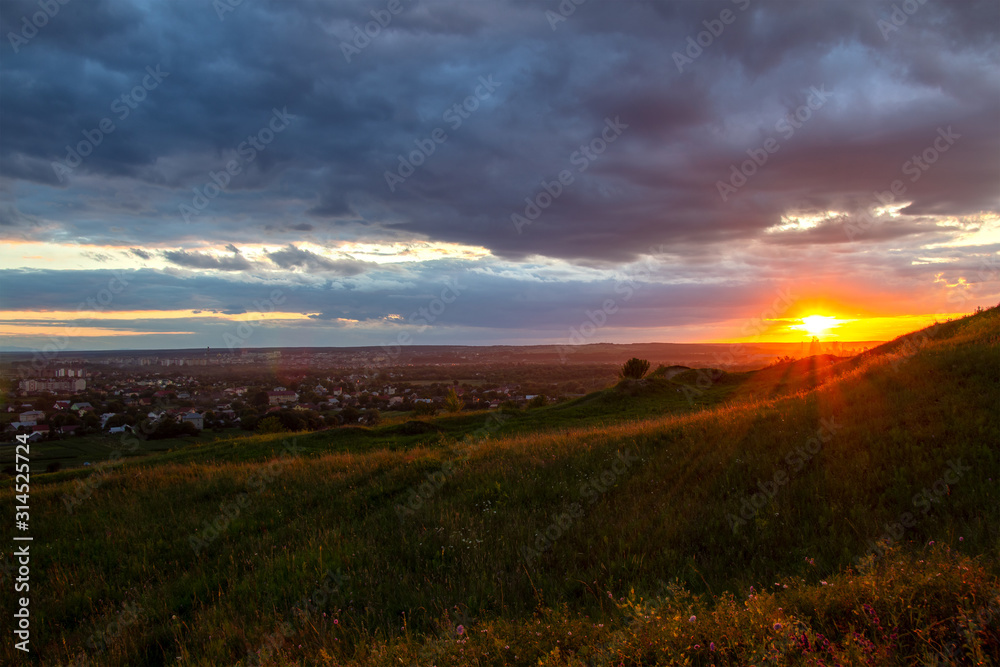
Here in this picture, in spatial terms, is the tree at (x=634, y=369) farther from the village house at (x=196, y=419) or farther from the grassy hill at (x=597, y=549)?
the village house at (x=196, y=419)

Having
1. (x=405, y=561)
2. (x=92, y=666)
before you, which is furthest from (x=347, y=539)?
(x=92, y=666)

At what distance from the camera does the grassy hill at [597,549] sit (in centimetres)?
363

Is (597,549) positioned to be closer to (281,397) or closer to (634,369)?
(634,369)

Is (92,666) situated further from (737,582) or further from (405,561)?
(737,582)

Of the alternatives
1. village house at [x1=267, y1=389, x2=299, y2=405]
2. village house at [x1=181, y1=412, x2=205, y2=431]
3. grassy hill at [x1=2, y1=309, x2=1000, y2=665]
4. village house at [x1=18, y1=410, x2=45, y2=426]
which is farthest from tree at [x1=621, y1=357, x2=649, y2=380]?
village house at [x1=267, y1=389, x2=299, y2=405]

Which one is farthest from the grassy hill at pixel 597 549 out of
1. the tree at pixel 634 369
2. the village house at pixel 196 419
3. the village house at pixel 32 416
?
the village house at pixel 196 419

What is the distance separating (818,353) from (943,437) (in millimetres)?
26981

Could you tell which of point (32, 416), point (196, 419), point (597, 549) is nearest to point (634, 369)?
point (597, 549)

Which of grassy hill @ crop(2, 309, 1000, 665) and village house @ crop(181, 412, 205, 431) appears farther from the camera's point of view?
village house @ crop(181, 412, 205, 431)

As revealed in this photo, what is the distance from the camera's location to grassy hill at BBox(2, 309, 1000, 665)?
3.63 meters

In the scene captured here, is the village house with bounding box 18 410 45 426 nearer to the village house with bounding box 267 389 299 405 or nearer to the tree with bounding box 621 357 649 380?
the village house with bounding box 267 389 299 405

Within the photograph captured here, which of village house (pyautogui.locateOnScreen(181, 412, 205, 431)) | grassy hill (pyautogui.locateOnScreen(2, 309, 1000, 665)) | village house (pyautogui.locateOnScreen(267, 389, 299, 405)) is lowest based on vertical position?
village house (pyautogui.locateOnScreen(267, 389, 299, 405))

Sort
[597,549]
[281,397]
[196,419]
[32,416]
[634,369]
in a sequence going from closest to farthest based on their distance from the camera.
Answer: [597,549], [32,416], [634,369], [196,419], [281,397]

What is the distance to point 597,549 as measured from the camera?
6.37 m
